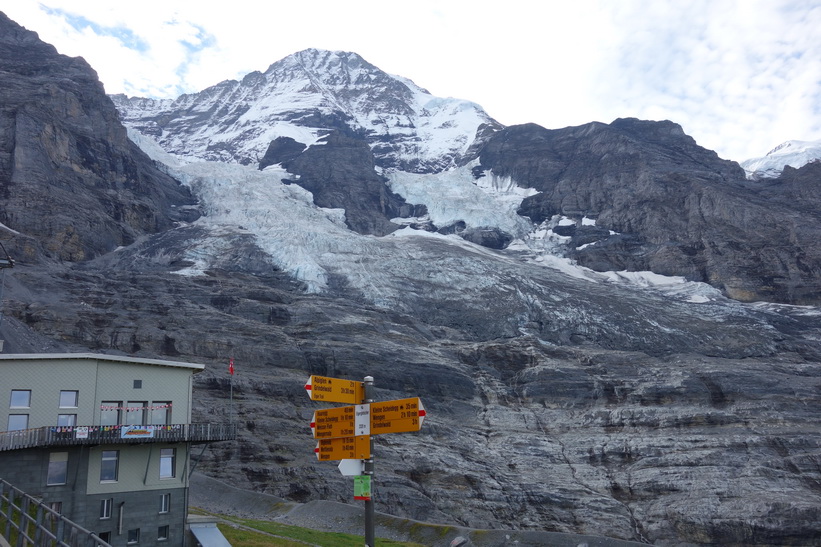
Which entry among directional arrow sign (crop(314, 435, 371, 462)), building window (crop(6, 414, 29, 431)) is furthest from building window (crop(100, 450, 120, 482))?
directional arrow sign (crop(314, 435, 371, 462))

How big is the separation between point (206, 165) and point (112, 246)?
52650mm

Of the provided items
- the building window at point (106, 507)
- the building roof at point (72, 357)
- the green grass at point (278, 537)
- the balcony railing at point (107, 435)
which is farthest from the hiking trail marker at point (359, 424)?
the building roof at point (72, 357)

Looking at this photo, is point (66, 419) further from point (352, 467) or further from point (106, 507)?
point (352, 467)

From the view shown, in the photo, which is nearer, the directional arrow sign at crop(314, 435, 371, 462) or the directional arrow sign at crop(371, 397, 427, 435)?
the directional arrow sign at crop(371, 397, 427, 435)

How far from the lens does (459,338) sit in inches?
4026

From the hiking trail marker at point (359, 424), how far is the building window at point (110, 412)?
2326 centimetres

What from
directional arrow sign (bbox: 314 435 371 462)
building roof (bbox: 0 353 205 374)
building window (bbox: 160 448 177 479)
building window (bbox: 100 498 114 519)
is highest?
building roof (bbox: 0 353 205 374)

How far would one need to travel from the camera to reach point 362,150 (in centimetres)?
19412

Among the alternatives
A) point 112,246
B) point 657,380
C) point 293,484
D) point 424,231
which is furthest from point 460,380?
point 424,231

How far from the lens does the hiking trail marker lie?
48.0ft

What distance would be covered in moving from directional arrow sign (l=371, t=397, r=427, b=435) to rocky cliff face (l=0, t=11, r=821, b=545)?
52054 millimetres

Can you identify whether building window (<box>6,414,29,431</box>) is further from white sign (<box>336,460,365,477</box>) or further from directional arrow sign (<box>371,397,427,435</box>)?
directional arrow sign (<box>371,397,427,435</box>)

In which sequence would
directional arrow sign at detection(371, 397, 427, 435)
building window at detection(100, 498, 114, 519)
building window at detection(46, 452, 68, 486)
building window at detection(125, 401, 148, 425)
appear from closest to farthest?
directional arrow sign at detection(371, 397, 427, 435)
building window at detection(46, 452, 68, 486)
building window at detection(100, 498, 114, 519)
building window at detection(125, 401, 148, 425)

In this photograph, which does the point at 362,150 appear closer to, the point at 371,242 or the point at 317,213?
the point at 317,213
